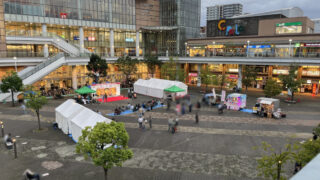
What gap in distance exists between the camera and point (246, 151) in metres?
20.3

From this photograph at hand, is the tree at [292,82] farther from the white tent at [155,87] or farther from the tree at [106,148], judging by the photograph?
the tree at [106,148]

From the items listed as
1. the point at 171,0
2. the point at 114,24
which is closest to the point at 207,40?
the point at 171,0

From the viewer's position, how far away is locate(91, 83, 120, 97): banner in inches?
1744

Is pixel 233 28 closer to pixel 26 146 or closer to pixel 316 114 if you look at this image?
pixel 316 114

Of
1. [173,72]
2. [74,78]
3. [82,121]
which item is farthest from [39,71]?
[173,72]

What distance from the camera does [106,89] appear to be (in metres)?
45.6

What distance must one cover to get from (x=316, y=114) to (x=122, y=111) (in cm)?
2928

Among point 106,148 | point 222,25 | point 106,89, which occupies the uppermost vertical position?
point 222,25

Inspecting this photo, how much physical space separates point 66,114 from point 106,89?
20916 mm

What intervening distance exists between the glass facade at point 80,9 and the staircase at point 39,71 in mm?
15236

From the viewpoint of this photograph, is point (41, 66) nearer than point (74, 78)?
Yes

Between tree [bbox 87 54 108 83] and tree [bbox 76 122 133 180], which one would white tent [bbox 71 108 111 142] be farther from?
tree [bbox 87 54 108 83]

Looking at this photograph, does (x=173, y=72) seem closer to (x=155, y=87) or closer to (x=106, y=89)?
(x=155, y=87)

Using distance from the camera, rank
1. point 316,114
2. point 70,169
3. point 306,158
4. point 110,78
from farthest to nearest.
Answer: point 110,78, point 316,114, point 70,169, point 306,158
